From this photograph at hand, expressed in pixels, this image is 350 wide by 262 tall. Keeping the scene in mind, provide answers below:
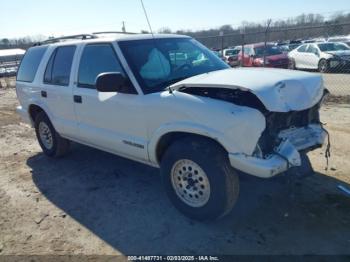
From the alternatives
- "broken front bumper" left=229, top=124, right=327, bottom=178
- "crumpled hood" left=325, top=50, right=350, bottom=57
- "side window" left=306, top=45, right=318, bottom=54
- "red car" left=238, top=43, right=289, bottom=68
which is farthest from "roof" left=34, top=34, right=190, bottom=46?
"side window" left=306, top=45, right=318, bottom=54

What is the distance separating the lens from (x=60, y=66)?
5289mm

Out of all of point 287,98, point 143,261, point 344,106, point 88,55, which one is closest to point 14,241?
point 143,261

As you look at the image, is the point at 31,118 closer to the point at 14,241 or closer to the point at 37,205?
the point at 37,205

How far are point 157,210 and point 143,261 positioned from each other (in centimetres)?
89

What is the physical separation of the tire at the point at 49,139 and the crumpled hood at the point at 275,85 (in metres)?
2.99

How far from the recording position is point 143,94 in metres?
3.89

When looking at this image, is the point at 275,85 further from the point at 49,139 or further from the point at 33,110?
the point at 33,110

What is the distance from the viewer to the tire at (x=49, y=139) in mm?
5910

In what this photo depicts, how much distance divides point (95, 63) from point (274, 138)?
2.49 m

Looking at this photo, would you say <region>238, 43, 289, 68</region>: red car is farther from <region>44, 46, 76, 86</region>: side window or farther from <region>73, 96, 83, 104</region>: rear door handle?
<region>73, 96, 83, 104</region>: rear door handle

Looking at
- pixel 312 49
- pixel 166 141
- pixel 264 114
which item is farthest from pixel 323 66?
pixel 264 114

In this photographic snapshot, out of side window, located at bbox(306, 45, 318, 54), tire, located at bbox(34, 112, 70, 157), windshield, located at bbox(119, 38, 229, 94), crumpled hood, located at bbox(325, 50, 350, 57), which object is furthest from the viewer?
side window, located at bbox(306, 45, 318, 54)

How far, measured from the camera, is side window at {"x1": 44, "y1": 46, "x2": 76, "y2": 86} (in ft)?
16.7

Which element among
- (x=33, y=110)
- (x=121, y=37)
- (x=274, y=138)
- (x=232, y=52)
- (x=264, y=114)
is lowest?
(x=232, y=52)
